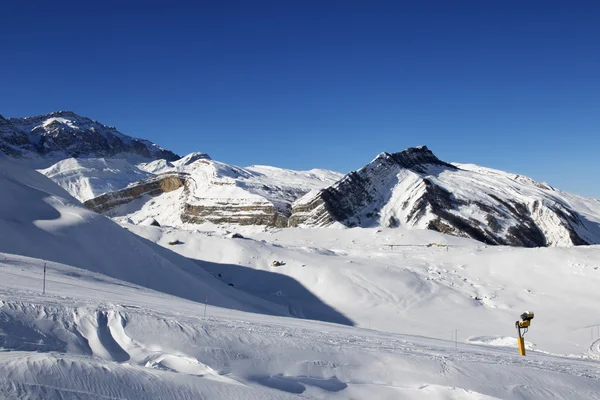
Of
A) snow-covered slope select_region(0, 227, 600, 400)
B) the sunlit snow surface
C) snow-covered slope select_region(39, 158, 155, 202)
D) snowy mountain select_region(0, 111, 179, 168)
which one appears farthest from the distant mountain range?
snow-covered slope select_region(0, 227, 600, 400)

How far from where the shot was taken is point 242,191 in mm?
63156

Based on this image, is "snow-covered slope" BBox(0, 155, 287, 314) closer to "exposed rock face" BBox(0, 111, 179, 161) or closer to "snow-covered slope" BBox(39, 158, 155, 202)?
"snow-covered slope" BBox(39, 158, 155, 202)

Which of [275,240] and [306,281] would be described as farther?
[275,240]

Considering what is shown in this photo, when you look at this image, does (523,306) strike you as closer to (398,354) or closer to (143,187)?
(398,354)

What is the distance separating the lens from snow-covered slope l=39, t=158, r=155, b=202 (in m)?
81.4

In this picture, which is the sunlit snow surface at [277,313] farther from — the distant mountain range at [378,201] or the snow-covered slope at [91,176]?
the snow-covered slope at [91,176]

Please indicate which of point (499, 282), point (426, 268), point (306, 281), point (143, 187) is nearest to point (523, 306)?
point (499, 282)

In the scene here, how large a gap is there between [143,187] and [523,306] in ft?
200

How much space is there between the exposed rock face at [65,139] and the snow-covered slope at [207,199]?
50892 millimetres

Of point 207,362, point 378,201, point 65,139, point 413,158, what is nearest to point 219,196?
point 378,201

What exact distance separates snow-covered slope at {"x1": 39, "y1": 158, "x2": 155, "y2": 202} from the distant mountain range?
0.26m

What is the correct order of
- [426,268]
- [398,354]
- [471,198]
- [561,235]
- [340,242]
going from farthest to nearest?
[471,198] < [561,235] < [340,242] < [426,268] < [398,354]

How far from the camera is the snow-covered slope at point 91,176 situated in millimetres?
81375

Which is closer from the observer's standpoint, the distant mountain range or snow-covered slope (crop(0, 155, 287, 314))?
snow-covered slope (crop(0, 155, 287, 314))
